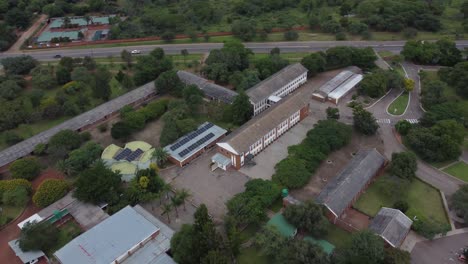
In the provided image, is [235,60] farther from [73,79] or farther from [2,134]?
[2,134]

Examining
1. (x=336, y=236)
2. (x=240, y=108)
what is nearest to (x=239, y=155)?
(x=240, y=108)

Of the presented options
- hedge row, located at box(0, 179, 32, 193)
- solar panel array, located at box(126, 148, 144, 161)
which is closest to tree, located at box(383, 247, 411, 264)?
solar panel array, located at box(126, 148, 144, 161)

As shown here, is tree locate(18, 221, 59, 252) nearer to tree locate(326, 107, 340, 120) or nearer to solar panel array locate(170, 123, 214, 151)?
solar panel array locate(170, 123, 214, 151)

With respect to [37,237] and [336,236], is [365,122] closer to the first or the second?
[336,236]

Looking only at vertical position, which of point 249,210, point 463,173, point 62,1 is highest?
point 62,1

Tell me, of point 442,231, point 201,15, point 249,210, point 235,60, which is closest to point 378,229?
point 442,231

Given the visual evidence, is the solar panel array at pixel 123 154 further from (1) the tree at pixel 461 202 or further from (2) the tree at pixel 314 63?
(1) the tree at pixel 461 202
